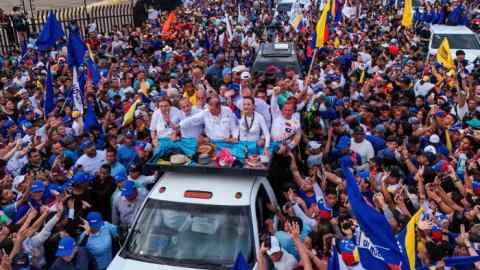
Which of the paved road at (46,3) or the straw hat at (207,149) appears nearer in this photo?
the straw hat at (207,149)

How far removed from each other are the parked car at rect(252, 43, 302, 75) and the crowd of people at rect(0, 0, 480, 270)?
20.6 inches

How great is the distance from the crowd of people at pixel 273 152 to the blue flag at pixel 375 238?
0.12ft

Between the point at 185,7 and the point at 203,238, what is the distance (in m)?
24.6

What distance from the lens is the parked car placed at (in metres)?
13.1

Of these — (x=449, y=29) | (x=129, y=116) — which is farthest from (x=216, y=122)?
(x=449, y=29)

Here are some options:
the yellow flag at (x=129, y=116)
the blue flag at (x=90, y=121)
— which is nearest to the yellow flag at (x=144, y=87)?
the yellow flag at (x=129, y=116)

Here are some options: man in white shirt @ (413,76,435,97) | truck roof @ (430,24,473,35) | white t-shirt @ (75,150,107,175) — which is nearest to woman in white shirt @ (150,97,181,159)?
white t-shirt @ (75,150,107,175)

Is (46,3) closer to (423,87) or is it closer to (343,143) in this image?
(423,87)

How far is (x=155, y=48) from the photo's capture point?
1875 centimetres

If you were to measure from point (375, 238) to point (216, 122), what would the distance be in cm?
306

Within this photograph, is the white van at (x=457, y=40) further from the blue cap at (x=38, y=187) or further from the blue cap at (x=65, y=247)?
the blue cap at (x=65, y=247)

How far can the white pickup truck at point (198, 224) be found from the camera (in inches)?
224

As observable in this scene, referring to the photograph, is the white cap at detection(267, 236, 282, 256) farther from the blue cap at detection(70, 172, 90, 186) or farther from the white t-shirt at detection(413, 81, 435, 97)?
the white t-shirt at detection(413, 81, 435, 97)

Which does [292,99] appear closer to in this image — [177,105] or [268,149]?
[268,149]
